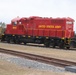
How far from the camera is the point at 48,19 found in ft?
110

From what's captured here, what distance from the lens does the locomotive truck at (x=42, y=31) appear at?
31.5 metres

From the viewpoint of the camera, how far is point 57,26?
107 ft

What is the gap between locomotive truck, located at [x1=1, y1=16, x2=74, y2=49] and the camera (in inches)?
1239

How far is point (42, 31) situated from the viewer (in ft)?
111

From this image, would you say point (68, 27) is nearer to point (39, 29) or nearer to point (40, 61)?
point (39, 29)

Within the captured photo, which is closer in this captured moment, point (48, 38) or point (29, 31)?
point (48, 38)

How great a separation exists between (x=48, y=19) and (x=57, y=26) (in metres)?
1.64

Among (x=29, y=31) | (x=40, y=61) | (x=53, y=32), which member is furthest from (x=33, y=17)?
(x=40, y=61)

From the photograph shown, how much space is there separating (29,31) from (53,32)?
4.36 metres

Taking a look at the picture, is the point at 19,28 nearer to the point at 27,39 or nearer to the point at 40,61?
the point at 27,39

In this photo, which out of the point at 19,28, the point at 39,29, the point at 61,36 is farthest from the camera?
the point at 19,28

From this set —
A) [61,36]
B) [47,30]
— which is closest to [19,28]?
[47,30]

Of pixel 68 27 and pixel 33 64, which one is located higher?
pixel 68 27

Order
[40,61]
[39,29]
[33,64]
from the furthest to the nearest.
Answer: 1. [39,29]
2. [40,61]
3. [33,64]
